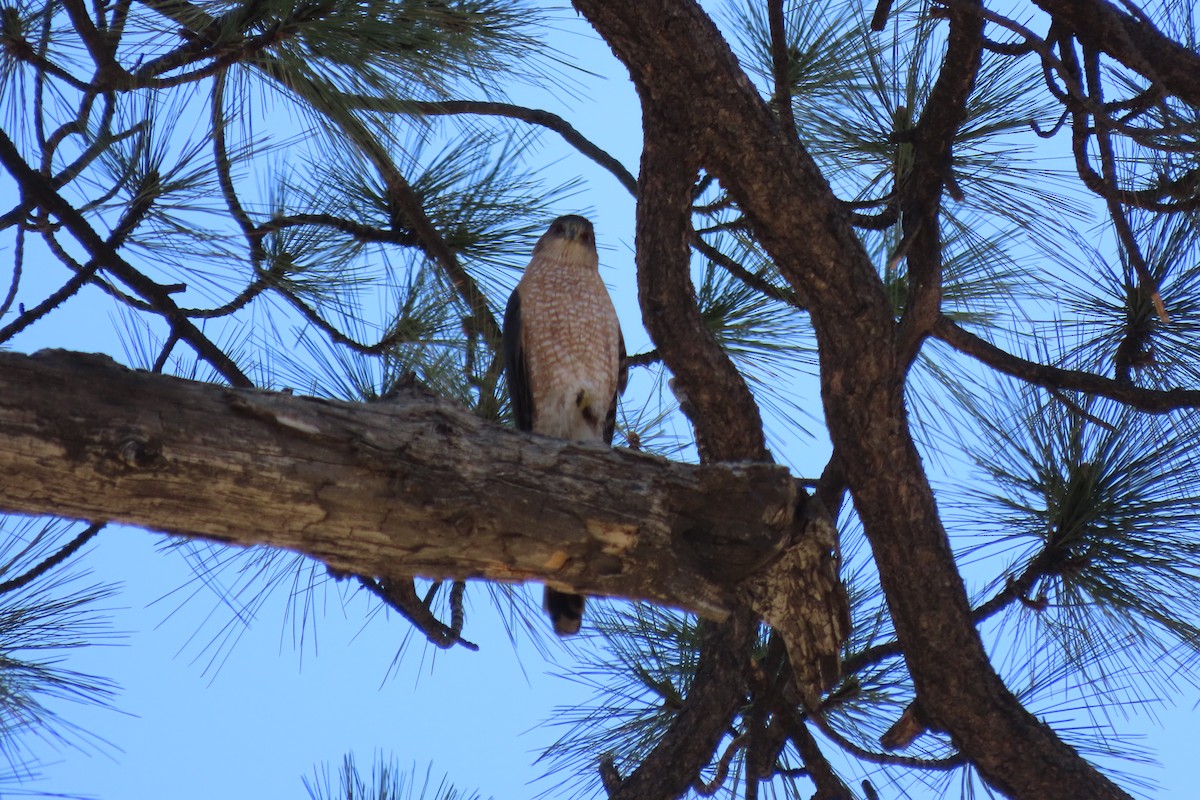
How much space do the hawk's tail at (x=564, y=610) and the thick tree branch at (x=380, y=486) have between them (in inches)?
22.8

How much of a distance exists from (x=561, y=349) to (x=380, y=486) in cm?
150

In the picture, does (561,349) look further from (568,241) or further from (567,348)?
(568,241)

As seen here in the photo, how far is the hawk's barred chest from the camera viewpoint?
10.8 ft

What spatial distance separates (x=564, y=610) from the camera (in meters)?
2.71

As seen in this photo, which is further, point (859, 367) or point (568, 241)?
point (568, 241)

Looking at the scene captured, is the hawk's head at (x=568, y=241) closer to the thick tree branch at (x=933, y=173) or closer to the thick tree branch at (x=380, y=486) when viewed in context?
the thick tree branch at (x=933, y=173)

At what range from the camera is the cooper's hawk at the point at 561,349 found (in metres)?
3.28

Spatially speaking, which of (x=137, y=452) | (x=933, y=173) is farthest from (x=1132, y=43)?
(x=137, y=452)

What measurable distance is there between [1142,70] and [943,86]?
0.51m

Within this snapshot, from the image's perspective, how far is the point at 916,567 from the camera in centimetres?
250

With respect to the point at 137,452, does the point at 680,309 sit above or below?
above

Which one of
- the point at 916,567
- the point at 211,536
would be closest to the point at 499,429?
the point at 211,536

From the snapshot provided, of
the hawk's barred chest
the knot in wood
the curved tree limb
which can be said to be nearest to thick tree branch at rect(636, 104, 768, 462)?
the curved tree limb

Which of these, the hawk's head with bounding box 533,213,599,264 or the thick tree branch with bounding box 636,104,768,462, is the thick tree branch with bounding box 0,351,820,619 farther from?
the hawk's head with bounding box 533,213,599,264
